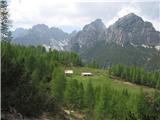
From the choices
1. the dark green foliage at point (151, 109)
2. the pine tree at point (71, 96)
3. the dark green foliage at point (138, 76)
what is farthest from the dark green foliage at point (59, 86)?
the dark green foliage at point (138, 76)

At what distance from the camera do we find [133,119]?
23.5 metres

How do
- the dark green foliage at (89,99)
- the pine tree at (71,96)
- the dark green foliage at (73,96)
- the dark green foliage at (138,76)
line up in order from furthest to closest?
1. the dark green foliage at (138,76)
2. the dark green foliage at (89,99)
3. the dark green foliage at (73,96)
4. the pine tree at (71,96)

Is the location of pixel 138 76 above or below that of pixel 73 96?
above

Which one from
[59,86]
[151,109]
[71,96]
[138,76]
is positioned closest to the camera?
[151,109]

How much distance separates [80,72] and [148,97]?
166933 millimetres

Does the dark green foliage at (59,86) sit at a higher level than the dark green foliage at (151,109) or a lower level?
lower

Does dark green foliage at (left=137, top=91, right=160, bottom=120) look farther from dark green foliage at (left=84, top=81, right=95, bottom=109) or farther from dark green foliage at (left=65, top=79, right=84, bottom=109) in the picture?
dark green foliage at (left=84, top=81, right=95, bottom=109)

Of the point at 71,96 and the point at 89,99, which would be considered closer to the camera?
the point at 71,96

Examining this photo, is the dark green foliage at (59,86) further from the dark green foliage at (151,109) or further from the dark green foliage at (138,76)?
the dark green foliage at (138,76)

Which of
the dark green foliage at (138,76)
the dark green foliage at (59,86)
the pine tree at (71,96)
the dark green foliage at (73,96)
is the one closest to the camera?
the dark green foliage at (59,86)

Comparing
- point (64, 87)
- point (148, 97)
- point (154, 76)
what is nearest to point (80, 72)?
point (154, 76)

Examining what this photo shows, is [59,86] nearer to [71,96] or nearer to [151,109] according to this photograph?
[71,96]

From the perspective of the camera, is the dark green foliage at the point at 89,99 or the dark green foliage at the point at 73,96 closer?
the dark green foliage at the point at 73,96

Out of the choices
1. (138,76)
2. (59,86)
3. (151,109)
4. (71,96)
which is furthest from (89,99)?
(138,76)
